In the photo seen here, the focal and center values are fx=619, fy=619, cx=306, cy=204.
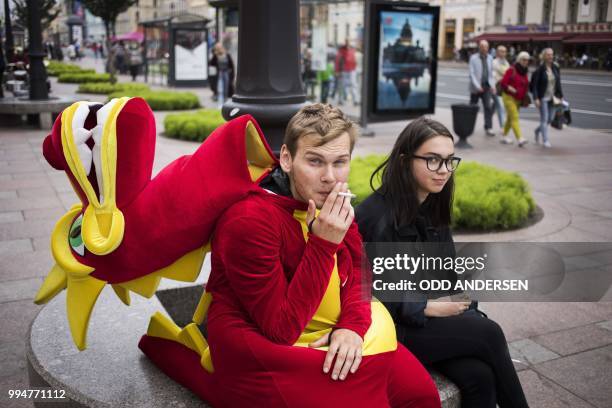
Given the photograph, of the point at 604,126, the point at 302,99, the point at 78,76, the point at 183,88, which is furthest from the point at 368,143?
the point at 78,76

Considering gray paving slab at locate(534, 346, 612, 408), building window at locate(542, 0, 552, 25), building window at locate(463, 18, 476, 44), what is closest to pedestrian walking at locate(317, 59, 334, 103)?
building window at locate(463, 18, 476, 44)

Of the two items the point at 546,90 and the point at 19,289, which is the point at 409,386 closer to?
the point at 19,289

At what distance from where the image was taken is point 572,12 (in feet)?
18.3

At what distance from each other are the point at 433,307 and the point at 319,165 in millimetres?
905

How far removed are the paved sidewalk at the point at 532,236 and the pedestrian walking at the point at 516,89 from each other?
471mm

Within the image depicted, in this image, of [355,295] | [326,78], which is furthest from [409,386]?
[326,78]

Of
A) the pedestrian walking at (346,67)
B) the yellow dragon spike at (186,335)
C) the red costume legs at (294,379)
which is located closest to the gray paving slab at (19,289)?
the yellow dragon spike at (186,335)

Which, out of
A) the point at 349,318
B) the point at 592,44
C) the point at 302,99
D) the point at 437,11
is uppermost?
the point at 437,11

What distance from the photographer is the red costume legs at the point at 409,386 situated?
2283 mm

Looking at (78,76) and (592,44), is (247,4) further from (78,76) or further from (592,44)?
(78,76)

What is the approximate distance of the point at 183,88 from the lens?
994 inches

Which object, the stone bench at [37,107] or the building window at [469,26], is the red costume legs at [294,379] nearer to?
the stone bench at [37,107]

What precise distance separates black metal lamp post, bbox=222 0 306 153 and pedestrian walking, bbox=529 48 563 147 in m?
9.10

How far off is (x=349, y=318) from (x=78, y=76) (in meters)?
25.9
